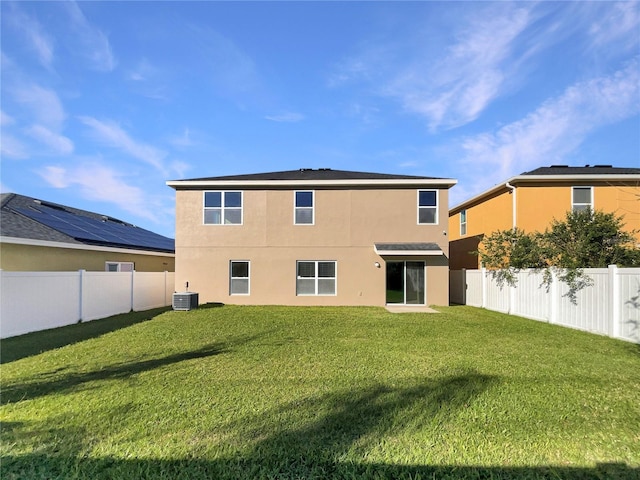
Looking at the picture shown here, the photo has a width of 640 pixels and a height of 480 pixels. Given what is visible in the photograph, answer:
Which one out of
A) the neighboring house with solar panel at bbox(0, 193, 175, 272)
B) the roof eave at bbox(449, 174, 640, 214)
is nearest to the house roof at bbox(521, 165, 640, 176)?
the roof eave at bbox(449, 174, 640, 214)

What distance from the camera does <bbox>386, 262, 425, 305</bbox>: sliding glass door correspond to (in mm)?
14555

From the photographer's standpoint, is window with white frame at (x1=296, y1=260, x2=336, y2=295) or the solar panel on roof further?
window with white frame at (x1=296, y1=260, x2=336, y2=295)

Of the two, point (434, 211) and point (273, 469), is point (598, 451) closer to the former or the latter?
point (273, 469)

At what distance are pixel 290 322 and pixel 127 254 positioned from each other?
33.4 ft

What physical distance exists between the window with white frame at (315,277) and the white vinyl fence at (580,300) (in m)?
6.74

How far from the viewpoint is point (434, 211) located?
48.1ft

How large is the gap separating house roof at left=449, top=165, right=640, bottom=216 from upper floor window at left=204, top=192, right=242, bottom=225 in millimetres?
12530

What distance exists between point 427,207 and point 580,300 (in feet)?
22.3

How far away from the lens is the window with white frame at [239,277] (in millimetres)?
14930

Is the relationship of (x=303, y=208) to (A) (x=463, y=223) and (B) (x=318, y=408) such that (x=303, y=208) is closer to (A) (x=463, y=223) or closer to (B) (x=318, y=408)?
(A) (x=463, y=223)

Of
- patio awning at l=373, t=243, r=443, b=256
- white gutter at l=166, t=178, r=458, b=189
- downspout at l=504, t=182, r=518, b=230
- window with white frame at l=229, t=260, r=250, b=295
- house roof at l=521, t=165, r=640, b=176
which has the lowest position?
window with white frame at l=229, t=260, r=250, b=295

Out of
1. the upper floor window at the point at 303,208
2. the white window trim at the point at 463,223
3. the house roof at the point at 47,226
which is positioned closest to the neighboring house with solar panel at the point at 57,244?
the house roof at the point at 47,226

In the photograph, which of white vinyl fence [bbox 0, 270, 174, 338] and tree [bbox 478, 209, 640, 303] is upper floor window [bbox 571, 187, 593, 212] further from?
white vinyl fence [bbox 0, 270, 174, 338]

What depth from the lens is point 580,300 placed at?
30.5 ft
